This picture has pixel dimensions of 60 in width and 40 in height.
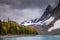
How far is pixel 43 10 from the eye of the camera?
5320 millimetres

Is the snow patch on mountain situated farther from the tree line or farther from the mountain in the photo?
the tree line

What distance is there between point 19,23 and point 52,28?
3.34 feet

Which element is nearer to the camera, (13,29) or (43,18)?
(43,18)

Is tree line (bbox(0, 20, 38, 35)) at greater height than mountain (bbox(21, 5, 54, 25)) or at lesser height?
lesser

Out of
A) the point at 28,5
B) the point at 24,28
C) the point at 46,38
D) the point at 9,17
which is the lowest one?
the point at 46,38

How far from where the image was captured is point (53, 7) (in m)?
5.29

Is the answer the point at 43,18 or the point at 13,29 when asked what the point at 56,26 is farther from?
the point at 13,29

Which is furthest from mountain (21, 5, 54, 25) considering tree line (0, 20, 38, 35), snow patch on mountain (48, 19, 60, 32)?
snow patch on mountain (48, 19, 60, 32)

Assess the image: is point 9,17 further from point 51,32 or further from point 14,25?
point 51,32

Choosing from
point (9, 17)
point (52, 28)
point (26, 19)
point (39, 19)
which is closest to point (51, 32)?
point (52, 28)

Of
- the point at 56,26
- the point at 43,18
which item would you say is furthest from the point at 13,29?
the point at 56,26

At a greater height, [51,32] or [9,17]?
[9,17]

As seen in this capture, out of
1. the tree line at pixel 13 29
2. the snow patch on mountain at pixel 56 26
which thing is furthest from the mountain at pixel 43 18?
the snow patch on mountain at pixel 56 26

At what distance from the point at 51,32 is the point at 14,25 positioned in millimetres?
1163
